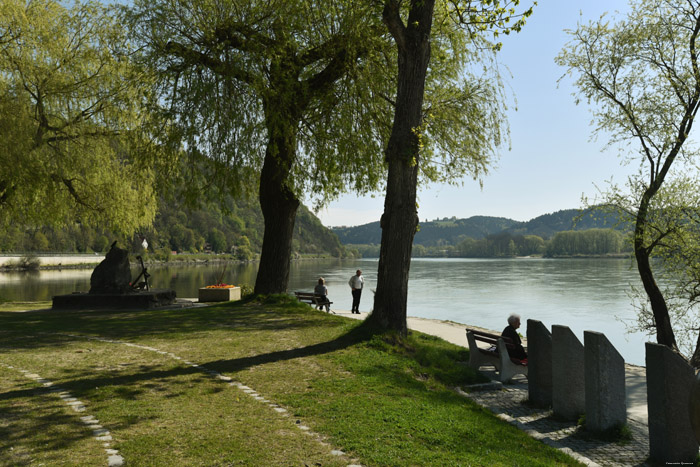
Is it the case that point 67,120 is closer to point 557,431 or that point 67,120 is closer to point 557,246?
point 557,431

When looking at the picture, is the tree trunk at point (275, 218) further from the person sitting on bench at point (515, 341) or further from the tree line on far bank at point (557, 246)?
the tree line on far bank at point (557, 246)

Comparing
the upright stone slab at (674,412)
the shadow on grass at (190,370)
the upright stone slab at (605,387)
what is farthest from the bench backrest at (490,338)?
the upright stone slab at (674,412)

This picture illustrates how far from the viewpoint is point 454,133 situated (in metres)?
16.9

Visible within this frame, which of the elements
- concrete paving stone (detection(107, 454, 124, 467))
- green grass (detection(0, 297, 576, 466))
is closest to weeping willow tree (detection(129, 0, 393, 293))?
green grass (detection(0, 297, 576, 466))

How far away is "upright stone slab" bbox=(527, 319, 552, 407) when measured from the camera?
26.2 ft

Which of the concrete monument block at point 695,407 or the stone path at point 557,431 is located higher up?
the concrete monument block at point 695,407

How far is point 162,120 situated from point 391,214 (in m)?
7.58

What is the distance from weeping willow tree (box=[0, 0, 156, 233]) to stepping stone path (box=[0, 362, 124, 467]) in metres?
10.1

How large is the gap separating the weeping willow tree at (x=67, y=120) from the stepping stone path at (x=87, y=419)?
10062mm

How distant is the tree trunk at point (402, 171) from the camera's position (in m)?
10.7

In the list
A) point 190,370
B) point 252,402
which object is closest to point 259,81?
point 190,370

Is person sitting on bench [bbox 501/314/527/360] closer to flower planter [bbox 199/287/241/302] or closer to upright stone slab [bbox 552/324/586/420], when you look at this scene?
upright stone slab [bbox 552/324/586/420]

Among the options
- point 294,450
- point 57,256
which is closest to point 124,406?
point 294,450

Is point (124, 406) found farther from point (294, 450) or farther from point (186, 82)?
point (186, 82)
